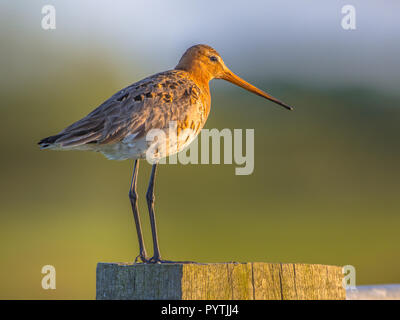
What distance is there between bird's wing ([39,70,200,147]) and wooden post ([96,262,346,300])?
207cm

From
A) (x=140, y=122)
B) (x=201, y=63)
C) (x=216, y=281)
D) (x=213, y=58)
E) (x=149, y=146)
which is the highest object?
(x=213, y=58)

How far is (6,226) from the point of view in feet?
65.0

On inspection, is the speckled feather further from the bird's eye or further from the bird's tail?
the bird's eye

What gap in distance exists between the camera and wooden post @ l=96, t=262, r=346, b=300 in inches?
211

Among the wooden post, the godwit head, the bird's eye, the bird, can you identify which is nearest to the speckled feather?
the bird

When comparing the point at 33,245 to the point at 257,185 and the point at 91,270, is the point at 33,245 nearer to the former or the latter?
the point at 91,270

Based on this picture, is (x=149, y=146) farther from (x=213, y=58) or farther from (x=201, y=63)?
(x=213, y=58)

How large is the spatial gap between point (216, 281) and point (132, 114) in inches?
109

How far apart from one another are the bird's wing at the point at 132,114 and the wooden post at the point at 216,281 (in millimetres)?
2069

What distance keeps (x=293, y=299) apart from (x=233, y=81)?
4448 mm

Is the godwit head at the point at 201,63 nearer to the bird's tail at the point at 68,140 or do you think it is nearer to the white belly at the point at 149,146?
the white belly at the point at 149,146

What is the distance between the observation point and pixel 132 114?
756 cm

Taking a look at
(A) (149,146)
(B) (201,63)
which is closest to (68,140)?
(A) (149,146)

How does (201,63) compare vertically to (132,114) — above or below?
above
